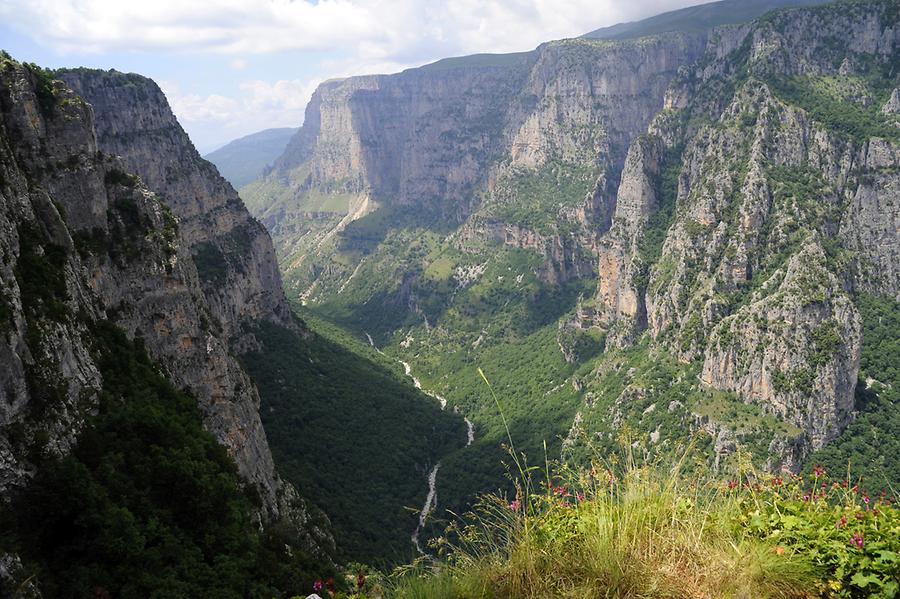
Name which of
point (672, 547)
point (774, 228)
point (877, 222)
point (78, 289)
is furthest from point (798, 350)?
point (672, 547)

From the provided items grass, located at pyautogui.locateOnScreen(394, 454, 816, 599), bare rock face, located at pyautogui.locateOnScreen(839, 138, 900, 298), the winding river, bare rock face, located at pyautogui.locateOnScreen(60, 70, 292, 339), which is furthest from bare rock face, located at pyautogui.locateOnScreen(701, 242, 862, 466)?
grass, located at pyautogui.locateOnScreen(394, 454, 816, 599)

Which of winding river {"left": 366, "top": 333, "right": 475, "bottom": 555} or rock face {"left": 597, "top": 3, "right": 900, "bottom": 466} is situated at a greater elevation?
rock face {"left": 597, "top": 3, "right": 900, "bottom": 466}

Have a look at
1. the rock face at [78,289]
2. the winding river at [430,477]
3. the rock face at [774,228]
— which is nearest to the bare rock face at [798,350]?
the rock face at [774,228]

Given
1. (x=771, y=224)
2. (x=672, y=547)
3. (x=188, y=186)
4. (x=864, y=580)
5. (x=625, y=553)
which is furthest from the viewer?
(x=771, y=224)

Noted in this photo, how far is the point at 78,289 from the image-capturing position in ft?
96.1

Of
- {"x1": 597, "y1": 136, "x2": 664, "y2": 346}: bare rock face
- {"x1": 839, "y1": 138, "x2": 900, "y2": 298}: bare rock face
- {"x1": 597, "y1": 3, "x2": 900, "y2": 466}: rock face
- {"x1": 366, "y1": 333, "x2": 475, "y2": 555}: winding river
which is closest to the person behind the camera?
{"x1": 366, "y1": 333, "x2": 475, "y2": 555}: winding river

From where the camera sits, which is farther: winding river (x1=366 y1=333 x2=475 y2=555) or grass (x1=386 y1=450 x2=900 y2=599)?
winding river (x1=366 y1=333 x2=475 y2=555)

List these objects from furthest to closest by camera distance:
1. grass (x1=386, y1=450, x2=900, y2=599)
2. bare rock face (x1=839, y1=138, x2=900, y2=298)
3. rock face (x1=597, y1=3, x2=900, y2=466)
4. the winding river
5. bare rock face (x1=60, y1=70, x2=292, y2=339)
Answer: bare rock face (x1=839, y1=138, x2=900, y2=298) < bare rock face (x1=60, y1=70, x2=292, y2=339) < rock face (x1=597, y1=3, x2=900, y2=466) < the winding river < grass (x1=386, y1=450, x2=900, y2=599)

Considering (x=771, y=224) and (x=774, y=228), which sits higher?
(x=771, y=224)

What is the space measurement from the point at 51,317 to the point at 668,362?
10328cm

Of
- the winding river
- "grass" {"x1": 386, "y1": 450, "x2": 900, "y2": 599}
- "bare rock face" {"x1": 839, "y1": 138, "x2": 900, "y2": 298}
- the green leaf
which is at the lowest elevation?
the winding river

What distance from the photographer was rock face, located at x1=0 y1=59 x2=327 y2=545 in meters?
21.6

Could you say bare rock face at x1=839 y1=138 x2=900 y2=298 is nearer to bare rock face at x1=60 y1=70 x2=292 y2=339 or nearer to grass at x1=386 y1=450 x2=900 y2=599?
bare rock face at x1=60 y1=70 x2=292 y2=339

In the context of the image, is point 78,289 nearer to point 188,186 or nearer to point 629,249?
point 188,186
